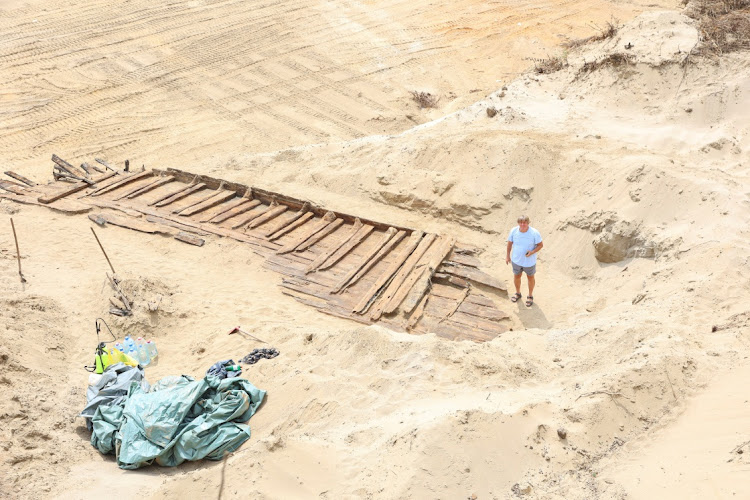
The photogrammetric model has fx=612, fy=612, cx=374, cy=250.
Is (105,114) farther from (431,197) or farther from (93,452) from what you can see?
(93,452)

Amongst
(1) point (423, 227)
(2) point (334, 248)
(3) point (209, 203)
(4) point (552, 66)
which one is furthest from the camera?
(4) point (552, 66)

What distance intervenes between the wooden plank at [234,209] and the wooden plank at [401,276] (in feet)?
10.4

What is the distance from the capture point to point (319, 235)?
9.55 m

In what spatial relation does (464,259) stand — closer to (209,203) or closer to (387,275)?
(387,275)

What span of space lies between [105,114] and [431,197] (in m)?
9.17

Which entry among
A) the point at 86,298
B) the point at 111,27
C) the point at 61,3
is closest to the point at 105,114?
the point at 111,27

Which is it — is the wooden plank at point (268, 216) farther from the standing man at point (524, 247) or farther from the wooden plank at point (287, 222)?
the standing man at point (524, 247)

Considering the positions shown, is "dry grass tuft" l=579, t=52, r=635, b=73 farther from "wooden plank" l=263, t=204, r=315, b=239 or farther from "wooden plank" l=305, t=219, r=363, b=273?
"wooden plank" l=263, t=204, r=315, b=239

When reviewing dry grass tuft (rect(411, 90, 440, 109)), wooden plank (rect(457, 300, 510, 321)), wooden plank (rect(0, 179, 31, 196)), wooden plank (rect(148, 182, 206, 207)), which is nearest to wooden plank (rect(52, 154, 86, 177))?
wooden plank (rect(0, 179, 31, 196))

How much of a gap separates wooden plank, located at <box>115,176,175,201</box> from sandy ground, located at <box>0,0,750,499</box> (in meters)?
1.06

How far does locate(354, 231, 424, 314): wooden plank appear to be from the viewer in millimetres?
8023

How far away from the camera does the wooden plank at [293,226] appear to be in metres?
9.57

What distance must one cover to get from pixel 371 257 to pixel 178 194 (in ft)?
13.1

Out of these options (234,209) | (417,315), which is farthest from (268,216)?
(417,315)
